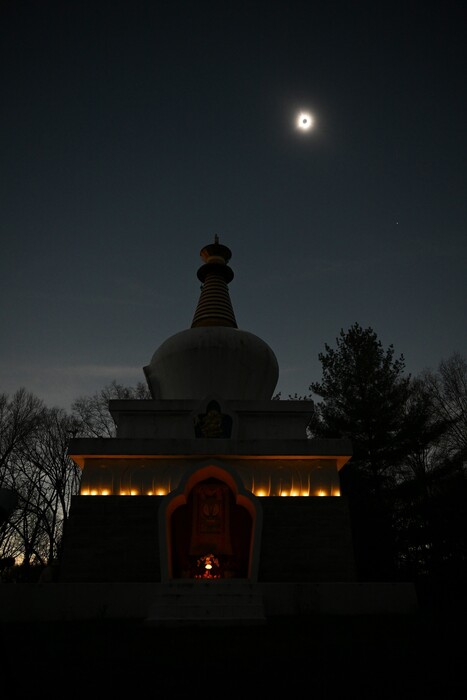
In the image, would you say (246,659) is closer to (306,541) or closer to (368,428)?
(306,541)

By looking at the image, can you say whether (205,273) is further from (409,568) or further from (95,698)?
(95,698)

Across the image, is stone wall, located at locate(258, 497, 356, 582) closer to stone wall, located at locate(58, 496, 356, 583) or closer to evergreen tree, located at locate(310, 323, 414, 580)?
stone wall, located at locate(58, 496, 356, 583)

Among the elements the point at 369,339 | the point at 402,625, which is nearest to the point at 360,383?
the point at 369,339

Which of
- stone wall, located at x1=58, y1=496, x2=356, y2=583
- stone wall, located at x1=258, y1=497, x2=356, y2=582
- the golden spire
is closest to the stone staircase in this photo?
stone wall, located at x1=58, y1=496, x2=356, y2=583

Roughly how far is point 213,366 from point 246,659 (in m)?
9.71

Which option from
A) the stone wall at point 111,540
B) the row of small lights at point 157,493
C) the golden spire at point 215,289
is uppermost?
the golden spire at point 215,289

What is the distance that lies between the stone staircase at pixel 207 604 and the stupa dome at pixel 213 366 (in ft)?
18.2

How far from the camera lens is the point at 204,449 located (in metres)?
12.0

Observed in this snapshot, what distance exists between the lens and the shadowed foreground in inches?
176

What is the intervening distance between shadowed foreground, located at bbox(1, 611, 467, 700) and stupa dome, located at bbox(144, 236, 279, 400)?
7.37 meters

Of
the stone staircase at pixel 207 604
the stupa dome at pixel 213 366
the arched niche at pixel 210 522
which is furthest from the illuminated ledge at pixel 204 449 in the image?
the stone staircase at pixel 207 604

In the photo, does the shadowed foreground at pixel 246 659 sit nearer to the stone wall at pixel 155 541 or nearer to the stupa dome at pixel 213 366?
the stone wall at pixel 155 541

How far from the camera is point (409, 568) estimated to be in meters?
18.5

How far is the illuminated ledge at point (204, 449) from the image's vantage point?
1193cm
